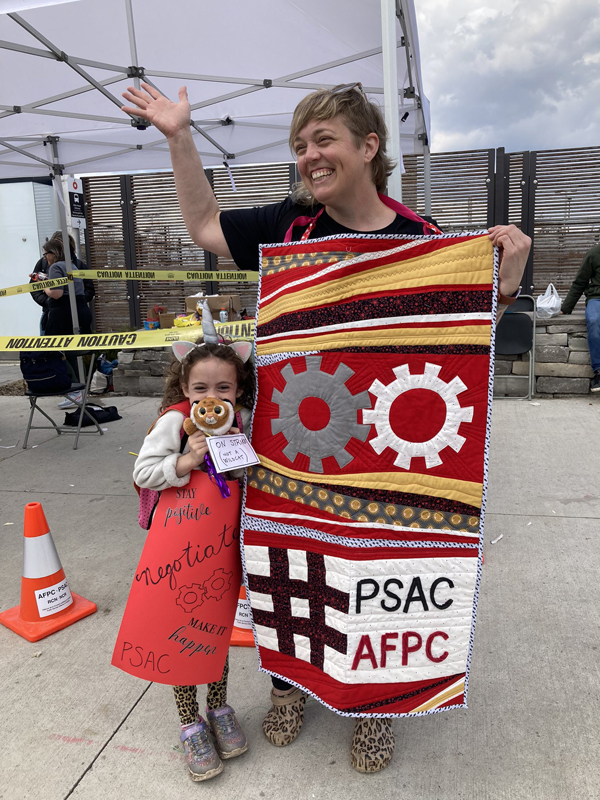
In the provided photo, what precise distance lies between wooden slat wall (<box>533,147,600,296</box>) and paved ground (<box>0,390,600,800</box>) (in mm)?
4882

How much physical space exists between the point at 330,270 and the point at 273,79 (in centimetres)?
454

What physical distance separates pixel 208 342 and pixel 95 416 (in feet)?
15.7

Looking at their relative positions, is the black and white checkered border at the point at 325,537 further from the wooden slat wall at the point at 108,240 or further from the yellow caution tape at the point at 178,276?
the wooden slat wall at the point at 108,240

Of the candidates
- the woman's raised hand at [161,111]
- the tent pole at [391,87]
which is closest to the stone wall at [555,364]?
the tent pole at [391,87]

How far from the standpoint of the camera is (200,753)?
173 cm

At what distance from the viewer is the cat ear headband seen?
1.79 metres

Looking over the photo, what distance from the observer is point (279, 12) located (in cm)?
455

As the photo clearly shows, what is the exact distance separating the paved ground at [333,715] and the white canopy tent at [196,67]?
10.7 feet

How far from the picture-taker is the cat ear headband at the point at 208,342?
5.87ft

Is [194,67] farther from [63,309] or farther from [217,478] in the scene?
[217,478]

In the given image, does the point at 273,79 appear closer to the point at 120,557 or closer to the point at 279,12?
the point at 279,12

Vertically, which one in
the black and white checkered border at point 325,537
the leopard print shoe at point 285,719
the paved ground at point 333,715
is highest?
the black and white checkered border at point 325,537

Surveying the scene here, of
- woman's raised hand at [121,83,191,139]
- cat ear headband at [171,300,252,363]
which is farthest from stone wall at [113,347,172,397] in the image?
woman's raised hand at [121,83,191,139]

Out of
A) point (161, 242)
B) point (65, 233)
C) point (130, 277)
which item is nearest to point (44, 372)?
point (65, 233)
